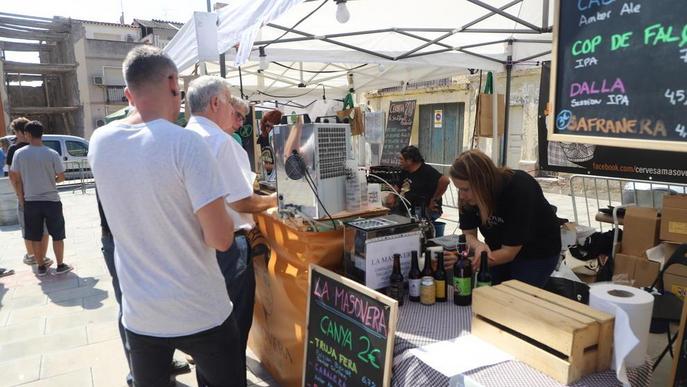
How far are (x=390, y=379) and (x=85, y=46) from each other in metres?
29.7

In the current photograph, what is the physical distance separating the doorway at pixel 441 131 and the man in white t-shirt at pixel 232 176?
10.4 metres

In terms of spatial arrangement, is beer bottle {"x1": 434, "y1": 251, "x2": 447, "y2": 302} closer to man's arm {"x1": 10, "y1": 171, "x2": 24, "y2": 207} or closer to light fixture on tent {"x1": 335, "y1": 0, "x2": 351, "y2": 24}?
light fixture on tent {"x1": 335, "y1": 0, "x2": 351, "y2": 24}

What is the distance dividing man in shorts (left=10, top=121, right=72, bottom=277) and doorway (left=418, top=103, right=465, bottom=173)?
9.73 m

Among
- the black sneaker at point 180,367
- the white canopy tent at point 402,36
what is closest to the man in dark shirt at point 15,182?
the white canopy tent at point 402,36

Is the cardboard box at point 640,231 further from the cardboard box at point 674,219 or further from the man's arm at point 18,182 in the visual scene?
the man's arm at point 18,182

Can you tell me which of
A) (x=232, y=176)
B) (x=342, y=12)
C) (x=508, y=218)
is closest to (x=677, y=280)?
(x=508, y=218)

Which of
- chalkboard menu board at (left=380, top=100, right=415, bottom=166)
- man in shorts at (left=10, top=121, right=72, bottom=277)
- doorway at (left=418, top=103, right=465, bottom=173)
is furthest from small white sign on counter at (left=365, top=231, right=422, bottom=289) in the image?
doorway at (left=418, top=103, right=465, bottom=173)

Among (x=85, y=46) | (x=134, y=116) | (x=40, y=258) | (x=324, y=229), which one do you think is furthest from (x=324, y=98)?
(x=85, y=46)

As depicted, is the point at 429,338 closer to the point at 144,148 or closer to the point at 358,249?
the point at 358,249

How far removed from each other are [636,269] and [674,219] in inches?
20.3

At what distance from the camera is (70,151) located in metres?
14.1

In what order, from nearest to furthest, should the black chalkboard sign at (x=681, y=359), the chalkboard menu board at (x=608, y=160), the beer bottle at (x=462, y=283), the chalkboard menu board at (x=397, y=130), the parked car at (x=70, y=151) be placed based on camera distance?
the black chalkboard sign at (x=681, y=359) → the beer bottle at (x=462, y=283) → the chalkboard menu board at (x=608, y=160) → the chalkboard menu board at (x=397, y=130) → the parked car at (x=70, y=151)

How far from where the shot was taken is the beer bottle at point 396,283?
1.98 metres

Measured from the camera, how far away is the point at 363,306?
1.79 meters
